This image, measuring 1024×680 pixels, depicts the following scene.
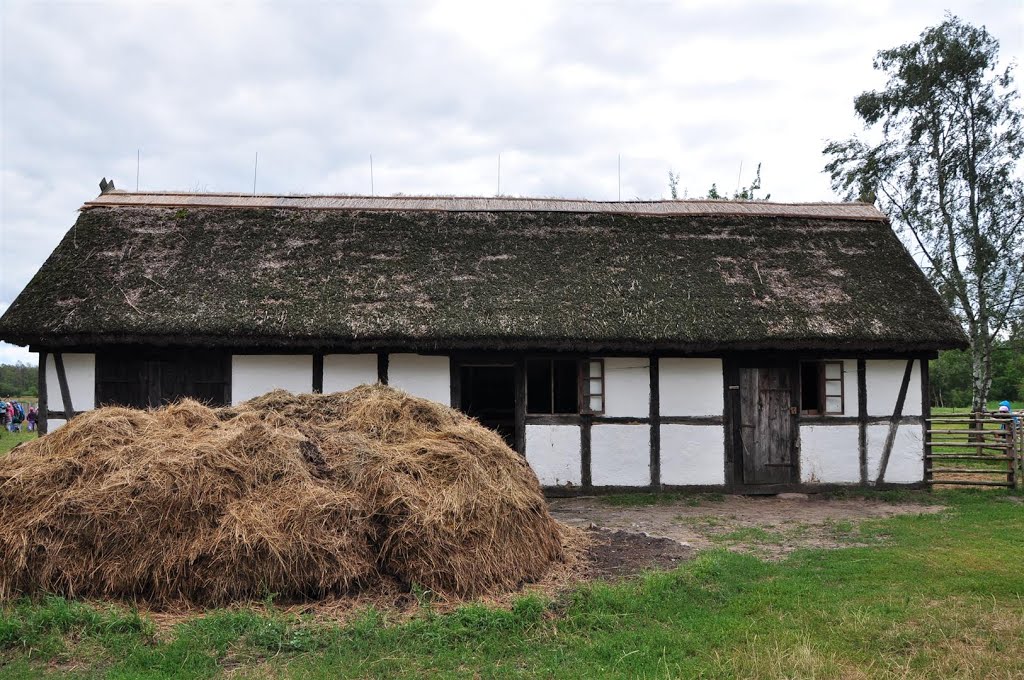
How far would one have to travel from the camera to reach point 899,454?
35.0ft

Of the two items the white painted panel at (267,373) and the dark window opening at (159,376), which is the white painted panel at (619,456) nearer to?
the white painted panel at (267,373)

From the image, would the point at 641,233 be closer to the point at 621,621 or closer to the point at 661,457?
the point at 661,457

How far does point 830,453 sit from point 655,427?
9.50 feet

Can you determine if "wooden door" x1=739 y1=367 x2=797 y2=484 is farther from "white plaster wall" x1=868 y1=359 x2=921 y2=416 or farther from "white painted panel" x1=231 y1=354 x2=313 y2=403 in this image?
"white painted panel" x1=231 y1=354 x2=313 y2=403

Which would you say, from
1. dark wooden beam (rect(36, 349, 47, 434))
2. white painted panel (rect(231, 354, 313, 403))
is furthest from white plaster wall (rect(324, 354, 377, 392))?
dark wooden beam (rect(36, 349, 47, 434))

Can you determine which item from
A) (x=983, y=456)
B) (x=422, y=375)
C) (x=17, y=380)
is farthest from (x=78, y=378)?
(x=17, y=380)

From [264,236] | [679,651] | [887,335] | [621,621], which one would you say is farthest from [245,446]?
[887,335]

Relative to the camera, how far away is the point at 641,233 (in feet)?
38.9

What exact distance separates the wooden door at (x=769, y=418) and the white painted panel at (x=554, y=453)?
2.69m

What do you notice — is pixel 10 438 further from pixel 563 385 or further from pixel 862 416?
pixel 862 416

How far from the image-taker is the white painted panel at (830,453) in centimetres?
1055

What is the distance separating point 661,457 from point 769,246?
4.34 m

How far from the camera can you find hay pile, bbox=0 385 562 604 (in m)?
4.96

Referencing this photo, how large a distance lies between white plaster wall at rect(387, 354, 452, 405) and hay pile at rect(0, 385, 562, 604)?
4085 millimetres
